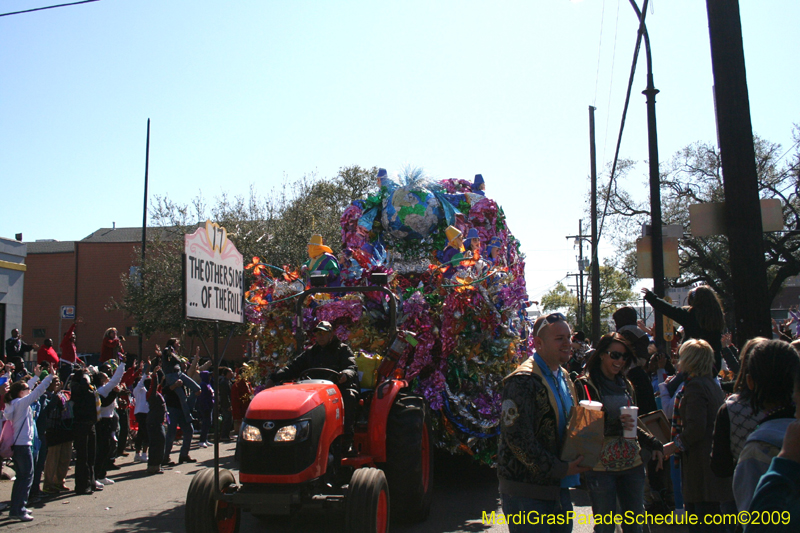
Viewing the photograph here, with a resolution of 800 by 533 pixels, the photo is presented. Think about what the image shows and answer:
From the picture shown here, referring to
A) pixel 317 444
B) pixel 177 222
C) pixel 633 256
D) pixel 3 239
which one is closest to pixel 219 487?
pixel 317 444

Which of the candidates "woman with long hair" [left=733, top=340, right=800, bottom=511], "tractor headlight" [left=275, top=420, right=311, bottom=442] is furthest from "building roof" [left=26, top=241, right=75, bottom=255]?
"woman with long hair" [left=733, top=340, right=800, bottom=511]

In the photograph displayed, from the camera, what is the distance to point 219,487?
4840 mm

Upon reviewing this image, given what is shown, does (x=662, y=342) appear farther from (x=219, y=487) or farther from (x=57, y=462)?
(x=57, y=462)

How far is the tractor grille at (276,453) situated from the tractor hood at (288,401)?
1.8 inches

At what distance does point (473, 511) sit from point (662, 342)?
5067 millimetres

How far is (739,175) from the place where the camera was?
487 cm

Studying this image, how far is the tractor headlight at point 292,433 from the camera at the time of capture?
15.4 feet

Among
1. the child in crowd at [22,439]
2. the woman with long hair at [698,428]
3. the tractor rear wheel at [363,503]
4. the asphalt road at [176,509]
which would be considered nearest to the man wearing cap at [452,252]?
the asphalt road at [176,509]

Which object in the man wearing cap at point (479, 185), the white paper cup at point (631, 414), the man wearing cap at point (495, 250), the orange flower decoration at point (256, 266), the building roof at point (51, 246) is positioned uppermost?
the building roof at point (51, 246)

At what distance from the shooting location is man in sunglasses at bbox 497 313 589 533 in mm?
3232

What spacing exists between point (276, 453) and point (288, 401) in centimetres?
39

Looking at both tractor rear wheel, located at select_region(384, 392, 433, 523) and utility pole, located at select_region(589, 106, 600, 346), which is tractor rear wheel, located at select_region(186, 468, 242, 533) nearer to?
tractor rear wheel, located at select_region(384, 392, 433, 523)

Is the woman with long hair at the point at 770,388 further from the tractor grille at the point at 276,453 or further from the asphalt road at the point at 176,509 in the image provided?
the asphalt road at the point at 176,509

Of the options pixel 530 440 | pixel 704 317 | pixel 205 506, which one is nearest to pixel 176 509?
pixel 205 506
